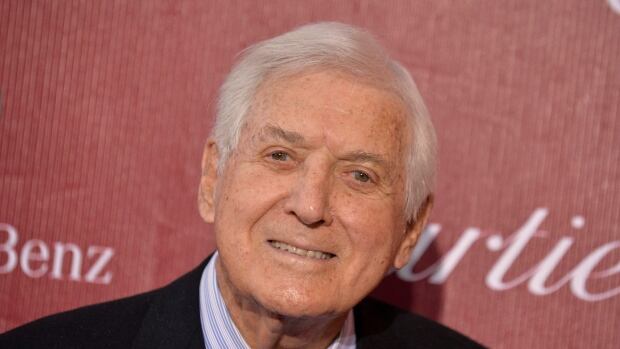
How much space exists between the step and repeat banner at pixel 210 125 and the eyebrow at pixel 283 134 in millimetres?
497

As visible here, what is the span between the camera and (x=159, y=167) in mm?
2072

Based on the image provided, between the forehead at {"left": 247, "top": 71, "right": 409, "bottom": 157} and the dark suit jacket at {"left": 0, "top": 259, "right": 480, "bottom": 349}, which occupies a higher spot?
the forehead at {"left": 247, "top": 71, "right": 409, "bottom": 157}

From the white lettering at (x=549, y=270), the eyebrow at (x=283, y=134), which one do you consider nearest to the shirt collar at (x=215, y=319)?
the eyebrow at (x=283, y=134)

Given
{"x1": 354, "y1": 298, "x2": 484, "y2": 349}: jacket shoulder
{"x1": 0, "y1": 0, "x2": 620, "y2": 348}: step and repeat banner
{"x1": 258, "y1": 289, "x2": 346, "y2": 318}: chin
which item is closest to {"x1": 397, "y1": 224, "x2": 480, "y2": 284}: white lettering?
{"x1": 0, "y1": 0, "x2": 620, "y2": 348}: step and repeat banner

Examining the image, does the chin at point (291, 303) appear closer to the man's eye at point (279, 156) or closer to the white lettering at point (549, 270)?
the man's eye at point (279, 156)

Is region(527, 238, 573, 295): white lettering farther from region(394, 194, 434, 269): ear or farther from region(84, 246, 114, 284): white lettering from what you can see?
region(84, 246, 114, 284): white lettering

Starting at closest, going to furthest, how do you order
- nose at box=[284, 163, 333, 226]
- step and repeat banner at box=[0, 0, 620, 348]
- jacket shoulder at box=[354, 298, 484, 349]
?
nose at box=[284, 163, 333, 226], jacket shoulder at box=[354, 298, 484, 349], step and repeat banner at box=[0, 0, 620, 348]

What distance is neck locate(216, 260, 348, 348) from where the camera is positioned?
1.65 m

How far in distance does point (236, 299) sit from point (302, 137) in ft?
1.19

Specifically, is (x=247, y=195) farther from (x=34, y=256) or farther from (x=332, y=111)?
(x=34, y=256)

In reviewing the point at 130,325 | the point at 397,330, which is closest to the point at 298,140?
the point at 130,325

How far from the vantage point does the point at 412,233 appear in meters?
1.82

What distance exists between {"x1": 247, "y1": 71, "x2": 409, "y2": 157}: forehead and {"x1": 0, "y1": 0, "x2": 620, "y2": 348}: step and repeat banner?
17.9 inches

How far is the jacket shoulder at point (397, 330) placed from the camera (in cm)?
193
